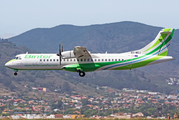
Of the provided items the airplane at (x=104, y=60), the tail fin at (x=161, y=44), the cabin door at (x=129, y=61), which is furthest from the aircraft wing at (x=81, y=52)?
the tail fin at (x=161, y=44)

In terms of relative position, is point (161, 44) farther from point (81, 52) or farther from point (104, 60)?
point (81, 52)

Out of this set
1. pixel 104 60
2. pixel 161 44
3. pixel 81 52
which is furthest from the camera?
pixel 161 44

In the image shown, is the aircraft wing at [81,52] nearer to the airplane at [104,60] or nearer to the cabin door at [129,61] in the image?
the airplane at [104,60]

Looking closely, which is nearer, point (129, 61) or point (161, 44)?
point (129, 61)

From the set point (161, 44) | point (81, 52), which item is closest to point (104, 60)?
point (81, 52)

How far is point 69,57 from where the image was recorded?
5303cm

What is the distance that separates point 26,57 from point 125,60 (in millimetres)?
16456

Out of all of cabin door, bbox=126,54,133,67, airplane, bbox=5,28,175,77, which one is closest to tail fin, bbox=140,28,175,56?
airplane, bbox=5,28,175,77

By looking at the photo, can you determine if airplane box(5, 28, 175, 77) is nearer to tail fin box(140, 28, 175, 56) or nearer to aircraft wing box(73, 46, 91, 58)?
tail fin box(140, 28, 175, 56)

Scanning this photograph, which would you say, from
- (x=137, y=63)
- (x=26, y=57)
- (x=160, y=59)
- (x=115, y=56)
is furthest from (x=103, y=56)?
(x=26, y=57)

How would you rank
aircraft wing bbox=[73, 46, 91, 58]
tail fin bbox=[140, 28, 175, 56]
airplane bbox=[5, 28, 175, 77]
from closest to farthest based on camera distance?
aircraft wing bbox=[73, 46, 91, 58]
airplane bbox=[5, 28, 175, 77]
tail fin bbox=[140, 28, 175, 56]

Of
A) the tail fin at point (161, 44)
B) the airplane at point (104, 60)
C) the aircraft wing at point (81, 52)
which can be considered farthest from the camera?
the tail fin at point (161, 44)

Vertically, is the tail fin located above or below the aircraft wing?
above

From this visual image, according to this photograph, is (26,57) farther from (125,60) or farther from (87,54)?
(125,60)
